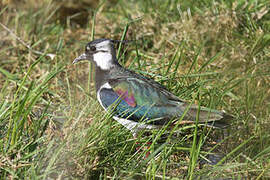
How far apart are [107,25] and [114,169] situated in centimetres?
301

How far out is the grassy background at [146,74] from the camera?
11.1 ft

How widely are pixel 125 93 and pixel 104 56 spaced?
0.57 metres

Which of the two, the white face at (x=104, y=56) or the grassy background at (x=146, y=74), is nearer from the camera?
the grassy background at (x=146, y=74)

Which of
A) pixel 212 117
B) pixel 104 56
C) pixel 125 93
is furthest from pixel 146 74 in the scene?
pixel 212 117

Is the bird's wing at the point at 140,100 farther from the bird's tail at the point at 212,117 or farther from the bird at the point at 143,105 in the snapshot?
the bird's tail at the point at 212,117

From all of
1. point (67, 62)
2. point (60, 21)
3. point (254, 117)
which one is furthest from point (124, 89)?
point (60, 21)

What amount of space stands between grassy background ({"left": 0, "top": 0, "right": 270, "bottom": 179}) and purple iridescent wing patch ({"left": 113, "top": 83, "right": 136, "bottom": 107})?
24cm

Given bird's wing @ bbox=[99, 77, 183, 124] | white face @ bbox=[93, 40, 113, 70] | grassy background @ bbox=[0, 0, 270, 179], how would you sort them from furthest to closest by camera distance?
white face @ bbox=[93, 40, 113, 70], bird's wing @ bbox=[99, 77, 183, 124], grassy background @ bbox=[0, 0, 270, 179]

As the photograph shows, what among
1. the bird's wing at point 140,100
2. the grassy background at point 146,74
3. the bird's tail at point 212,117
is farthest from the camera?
the bird's wing at point 140,100

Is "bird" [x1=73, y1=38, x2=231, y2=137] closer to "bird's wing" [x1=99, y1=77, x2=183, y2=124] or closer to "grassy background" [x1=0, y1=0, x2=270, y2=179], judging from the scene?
"bird's wing" [x1=99, y1=77, x2=183, y2=124]

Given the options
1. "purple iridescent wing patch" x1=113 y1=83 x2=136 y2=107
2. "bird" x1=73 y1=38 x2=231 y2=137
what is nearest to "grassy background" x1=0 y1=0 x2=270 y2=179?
"bird" x1=73 y1=38 x2=231 y2=137

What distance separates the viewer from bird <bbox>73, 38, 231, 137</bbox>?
3.90 metres

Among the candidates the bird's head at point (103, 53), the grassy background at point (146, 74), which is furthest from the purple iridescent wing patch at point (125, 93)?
the bird's head at point (103, 53)

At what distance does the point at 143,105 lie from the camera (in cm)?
400
